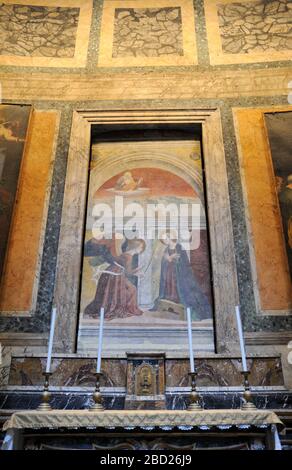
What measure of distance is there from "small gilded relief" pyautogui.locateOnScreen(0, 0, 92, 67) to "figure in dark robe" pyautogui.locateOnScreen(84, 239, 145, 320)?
11.0 feet

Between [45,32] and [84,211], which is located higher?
[45,32]

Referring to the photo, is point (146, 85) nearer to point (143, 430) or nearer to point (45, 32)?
point (45, 32)

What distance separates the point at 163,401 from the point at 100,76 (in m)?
5.06

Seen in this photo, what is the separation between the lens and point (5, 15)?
27.4 ft

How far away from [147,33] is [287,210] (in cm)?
413

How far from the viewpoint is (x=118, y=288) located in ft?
20.2

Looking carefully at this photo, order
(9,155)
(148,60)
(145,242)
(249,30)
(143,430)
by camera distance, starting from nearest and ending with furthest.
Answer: (143,430)
(145,242)
(9,155)
(148,60)
(249,30)

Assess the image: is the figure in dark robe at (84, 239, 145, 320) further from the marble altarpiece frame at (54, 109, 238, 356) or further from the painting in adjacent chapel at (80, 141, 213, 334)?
the marble altarpiece frame at (54, 109, 238, 356)

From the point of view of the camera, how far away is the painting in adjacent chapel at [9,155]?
6.13m

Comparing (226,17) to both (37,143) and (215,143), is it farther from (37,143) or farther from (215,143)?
(37,143)

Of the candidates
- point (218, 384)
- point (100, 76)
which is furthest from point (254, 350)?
point (100, 76)

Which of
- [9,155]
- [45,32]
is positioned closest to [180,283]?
[9,155]

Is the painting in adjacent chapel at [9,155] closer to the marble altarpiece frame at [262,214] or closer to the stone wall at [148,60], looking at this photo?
the stone wall at [148,60]

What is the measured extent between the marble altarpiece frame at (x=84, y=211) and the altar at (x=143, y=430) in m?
1.64
